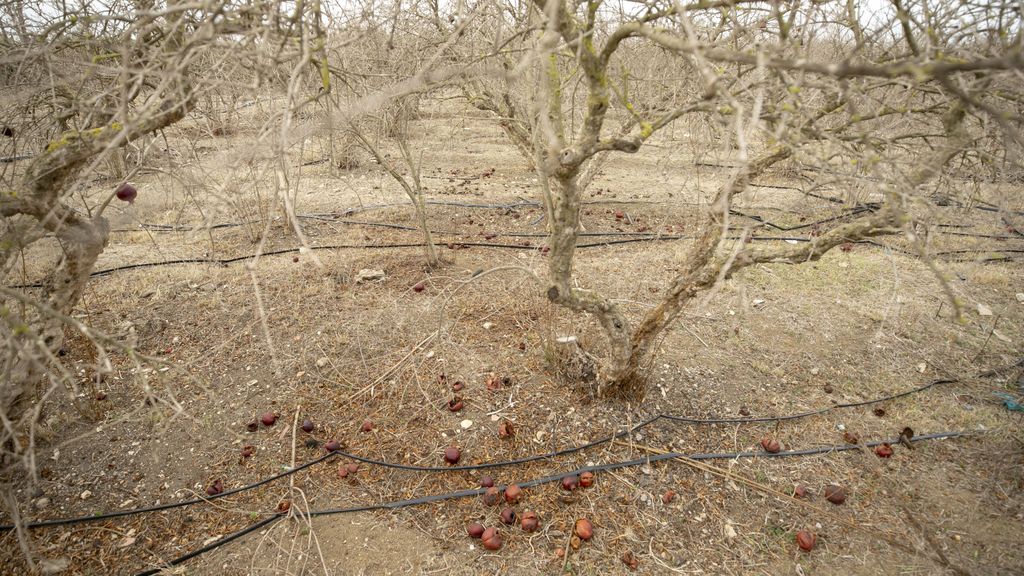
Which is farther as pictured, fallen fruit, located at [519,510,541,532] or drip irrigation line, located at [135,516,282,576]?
fallen fruit, located at [519,510,541,532]

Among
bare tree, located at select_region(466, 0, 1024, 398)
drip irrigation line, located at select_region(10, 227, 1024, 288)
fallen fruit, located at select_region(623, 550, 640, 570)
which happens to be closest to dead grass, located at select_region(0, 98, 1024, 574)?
fallen fruit, located at select_region(623, 550, 640, 570)

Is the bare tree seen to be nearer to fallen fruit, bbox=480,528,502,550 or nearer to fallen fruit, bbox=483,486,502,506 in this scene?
fallen fruit, bbox=483,486,502,506

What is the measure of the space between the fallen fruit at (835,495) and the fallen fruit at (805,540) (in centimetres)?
32

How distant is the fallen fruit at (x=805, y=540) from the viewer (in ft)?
7.37

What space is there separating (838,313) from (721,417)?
2.01 meters

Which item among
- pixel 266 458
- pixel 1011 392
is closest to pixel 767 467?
pixel 1011 392

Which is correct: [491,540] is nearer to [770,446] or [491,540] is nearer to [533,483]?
[533,483]

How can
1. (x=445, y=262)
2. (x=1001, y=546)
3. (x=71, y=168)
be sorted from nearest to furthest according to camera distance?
(x=71, y=168), (x=1001, y=546), (x=445, y=262)

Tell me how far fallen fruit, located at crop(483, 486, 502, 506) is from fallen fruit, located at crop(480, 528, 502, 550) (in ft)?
0.55

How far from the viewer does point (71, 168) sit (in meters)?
2.02

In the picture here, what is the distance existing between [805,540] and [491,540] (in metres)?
1.41

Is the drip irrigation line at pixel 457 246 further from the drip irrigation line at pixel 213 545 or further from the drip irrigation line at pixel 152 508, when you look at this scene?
the drip irrigation line at pixel 213 545

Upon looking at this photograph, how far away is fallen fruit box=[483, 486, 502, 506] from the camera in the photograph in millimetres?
2459

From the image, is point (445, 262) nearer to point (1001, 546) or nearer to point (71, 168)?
point (71, 168)
